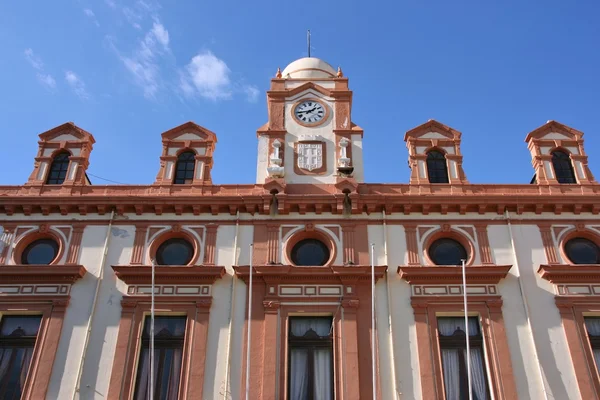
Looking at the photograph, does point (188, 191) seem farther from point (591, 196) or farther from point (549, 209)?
point (591, 196)

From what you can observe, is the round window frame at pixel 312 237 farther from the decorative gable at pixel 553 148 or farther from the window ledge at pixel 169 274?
the decorative gable at pixel 553 148

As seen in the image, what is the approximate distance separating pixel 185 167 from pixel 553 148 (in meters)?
15.2

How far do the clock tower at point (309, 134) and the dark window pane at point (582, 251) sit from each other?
27.5ft

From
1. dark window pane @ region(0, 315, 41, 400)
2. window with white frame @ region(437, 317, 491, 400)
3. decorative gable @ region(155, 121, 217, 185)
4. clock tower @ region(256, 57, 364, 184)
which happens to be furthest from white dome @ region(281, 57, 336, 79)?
dark window pane @ region(0, 315, 41, 400)

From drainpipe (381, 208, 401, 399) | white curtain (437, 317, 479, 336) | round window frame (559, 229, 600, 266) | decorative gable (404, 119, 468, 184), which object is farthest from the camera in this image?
decorative gable (404, 119, 468, 184)

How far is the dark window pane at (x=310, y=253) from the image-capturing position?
79.2 ft

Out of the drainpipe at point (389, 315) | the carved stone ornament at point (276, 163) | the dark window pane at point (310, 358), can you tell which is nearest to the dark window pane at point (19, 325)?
the dark window pane at point (310, 358)

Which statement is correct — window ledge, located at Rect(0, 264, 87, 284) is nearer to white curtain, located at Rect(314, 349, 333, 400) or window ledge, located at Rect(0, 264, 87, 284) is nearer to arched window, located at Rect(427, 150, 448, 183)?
white curtain, located at Rect(314, 349, 333, 400)

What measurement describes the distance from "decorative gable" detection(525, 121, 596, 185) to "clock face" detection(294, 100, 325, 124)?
28.6 ft

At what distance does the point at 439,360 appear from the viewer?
850 inches

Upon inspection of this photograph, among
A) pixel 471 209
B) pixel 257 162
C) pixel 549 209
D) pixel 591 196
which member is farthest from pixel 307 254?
pixel 591 196

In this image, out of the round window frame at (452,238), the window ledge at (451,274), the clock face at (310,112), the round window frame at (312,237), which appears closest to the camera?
the window ledge at (451,274)

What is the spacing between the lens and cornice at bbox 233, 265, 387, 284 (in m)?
23.0

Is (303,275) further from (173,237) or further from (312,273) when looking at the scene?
(173,237)
